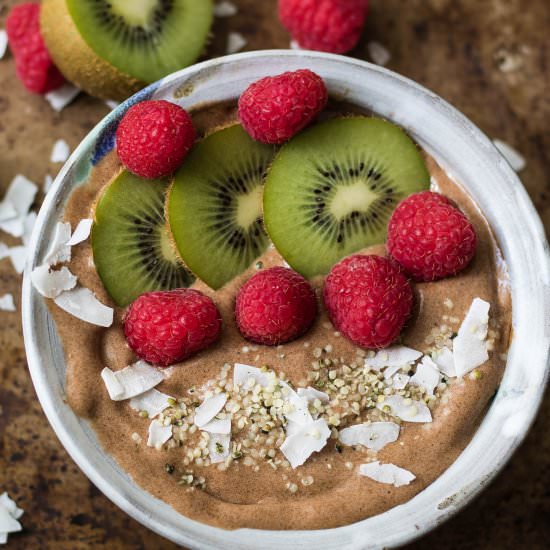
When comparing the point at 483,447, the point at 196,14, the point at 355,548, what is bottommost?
the point at 355,548

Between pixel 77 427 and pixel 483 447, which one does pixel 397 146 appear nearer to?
pixel 483 447

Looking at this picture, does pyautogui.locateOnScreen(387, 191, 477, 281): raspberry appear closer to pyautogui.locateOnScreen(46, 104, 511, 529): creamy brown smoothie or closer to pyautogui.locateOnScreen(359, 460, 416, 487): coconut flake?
pyautogui.locateOnScreen(46, 104, 511, 529): creamy brown smoothie

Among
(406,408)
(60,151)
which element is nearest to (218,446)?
(406,408)

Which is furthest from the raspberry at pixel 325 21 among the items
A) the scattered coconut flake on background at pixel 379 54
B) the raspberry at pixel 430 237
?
the raspberry at pixel 430 237

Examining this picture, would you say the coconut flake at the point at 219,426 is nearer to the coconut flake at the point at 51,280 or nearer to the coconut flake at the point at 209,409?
the coconut flake at the point at 209,409

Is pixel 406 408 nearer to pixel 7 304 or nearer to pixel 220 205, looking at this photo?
pixel 220 205

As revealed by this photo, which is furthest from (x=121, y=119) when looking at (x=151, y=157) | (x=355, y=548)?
(x=355, y=548)
